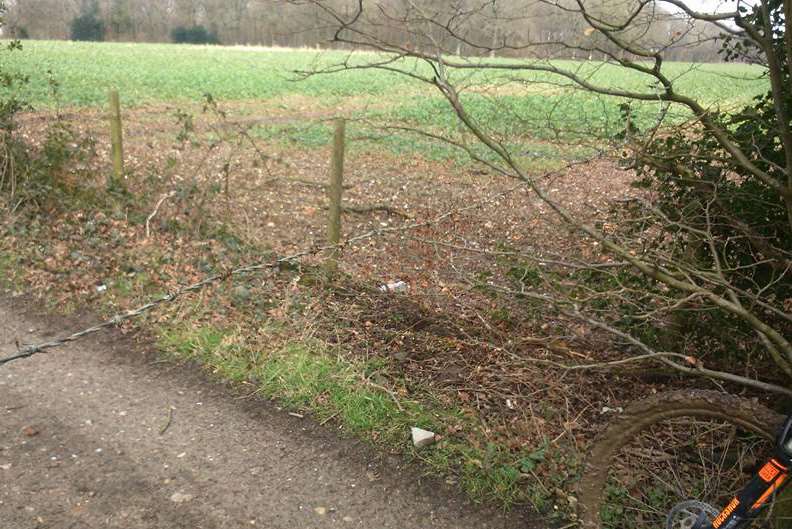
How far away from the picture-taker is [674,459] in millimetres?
4121

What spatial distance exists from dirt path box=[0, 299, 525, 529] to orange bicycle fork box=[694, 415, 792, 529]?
133cm

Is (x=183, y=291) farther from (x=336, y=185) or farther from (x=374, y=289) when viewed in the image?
(x=336, y=185)

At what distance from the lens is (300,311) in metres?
5.90

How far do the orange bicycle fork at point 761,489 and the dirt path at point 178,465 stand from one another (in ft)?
4.35

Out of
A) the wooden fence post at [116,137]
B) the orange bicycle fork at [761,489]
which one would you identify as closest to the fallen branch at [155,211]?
the wooden fence post at [116,137]

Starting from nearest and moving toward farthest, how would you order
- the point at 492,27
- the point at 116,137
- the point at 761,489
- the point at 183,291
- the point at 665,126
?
the point at 761,489, the point at 183,291, the point at 492,27, the point at 665,126, the point at 116,137

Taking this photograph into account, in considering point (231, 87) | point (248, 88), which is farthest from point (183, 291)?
point (231, 87)

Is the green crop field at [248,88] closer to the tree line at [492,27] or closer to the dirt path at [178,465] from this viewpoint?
the tree line at [492,27]

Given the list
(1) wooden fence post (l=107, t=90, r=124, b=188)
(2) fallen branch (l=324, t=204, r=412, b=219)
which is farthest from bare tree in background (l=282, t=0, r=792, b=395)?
(1) wooden fence post (l=107, t=90, r=124, b=188)

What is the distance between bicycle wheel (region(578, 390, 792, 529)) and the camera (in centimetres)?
279

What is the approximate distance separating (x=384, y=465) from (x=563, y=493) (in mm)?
1117

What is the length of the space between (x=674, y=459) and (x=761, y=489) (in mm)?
1573

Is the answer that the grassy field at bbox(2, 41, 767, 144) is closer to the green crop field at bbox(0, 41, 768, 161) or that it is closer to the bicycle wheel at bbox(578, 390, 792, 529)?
the green crop field at bbox(0, 41, 768, 161)

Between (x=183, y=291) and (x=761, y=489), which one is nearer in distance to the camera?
(x=761, y=489)
